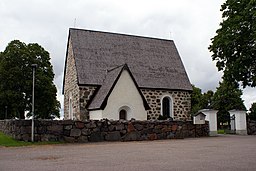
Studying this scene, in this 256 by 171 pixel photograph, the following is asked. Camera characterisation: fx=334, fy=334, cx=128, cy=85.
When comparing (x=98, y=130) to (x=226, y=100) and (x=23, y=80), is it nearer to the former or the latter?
(x=23, y=80)

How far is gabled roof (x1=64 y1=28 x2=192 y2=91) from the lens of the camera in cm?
2662

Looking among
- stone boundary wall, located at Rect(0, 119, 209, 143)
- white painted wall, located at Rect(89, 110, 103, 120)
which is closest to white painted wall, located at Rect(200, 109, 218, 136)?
stone boundary wall, located at Rect(0, 119, 209, 143)

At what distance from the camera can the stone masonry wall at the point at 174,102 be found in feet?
89.4

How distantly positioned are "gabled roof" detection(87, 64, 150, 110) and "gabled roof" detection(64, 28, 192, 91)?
3.24ft

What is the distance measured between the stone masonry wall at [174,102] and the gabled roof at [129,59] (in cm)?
49

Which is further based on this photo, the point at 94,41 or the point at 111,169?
the point at 94,41

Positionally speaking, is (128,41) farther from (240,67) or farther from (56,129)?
(56,129)

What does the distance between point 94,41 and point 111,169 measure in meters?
21.5

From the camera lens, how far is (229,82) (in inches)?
1033

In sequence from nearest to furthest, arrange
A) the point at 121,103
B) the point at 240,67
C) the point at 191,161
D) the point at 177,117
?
the point at 191,161, the point at 121,103, the point at 240,67, the point at 177,117

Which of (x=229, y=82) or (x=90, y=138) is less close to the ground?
(x=229, y=82)

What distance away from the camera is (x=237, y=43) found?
80.8ft

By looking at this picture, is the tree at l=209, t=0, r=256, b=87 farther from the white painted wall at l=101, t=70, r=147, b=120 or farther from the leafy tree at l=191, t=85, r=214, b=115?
the leafy tree at l=191, t=85, r=214, b=115

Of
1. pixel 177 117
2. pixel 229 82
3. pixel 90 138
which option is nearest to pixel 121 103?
pixel 90 138
